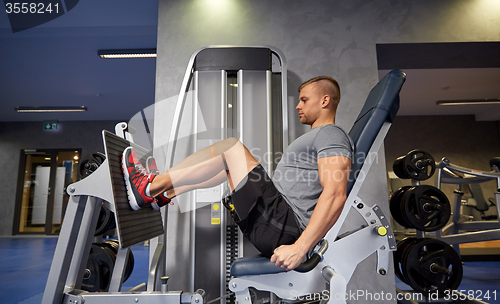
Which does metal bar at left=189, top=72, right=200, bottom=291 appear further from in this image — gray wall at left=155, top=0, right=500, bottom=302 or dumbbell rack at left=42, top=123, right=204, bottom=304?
dumbbell rack at left=42, top=123, right=204, bottom=304

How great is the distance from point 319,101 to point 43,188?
25.1 ft

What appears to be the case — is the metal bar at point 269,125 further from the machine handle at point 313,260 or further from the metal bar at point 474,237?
the metal bar at point 474,237

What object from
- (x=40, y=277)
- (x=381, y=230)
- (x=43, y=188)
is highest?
(x=43, y=188)

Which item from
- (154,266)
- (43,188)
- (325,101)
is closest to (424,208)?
(325,101)

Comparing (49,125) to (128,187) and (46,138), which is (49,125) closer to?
(46,138)

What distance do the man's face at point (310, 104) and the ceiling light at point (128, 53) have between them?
294cm

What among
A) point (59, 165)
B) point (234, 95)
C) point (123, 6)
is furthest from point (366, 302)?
point (59, 165)

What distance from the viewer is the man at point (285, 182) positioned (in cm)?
114

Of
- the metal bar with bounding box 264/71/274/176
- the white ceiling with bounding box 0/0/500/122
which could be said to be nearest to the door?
the white ceiling with bounding box 0/0/500/122

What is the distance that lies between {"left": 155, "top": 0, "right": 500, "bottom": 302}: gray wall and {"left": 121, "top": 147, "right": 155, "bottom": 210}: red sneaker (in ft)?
3.32

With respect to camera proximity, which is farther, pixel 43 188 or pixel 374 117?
pixel 43 188

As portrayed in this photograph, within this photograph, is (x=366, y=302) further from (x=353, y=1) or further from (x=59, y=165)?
(x=59, y=165)

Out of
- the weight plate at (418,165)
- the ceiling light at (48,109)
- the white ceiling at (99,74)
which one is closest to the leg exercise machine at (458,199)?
Result: the weight plate at (418,165)

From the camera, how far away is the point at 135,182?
1.33 meters
